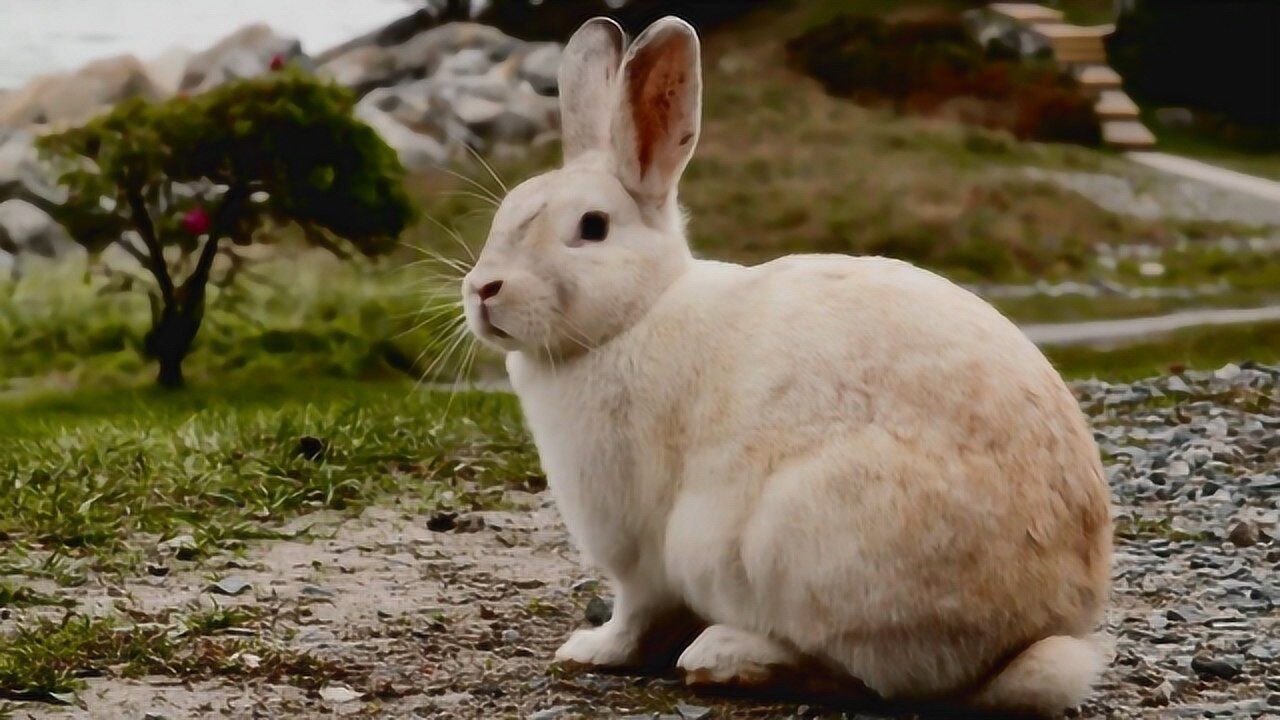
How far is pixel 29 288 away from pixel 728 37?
15.8 ft

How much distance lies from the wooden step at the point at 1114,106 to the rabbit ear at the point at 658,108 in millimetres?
8848

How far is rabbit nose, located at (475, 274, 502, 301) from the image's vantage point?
14.5 feet

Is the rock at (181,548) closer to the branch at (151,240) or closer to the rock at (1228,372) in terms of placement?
the branch at (151,240)

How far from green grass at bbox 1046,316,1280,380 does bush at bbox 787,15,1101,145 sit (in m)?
2.31

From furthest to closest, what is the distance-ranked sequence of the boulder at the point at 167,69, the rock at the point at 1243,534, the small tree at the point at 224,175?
the boulder at the point at 167,69
the small tree at the point at 224,175
the rock at the point at 1243,534

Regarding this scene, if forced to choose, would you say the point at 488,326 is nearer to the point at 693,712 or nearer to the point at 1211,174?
the point at 693,712

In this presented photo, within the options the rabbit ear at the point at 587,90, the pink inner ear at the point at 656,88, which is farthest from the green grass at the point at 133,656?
the pink inner ear at the point at 656,88

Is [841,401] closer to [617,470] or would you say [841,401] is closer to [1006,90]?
[617,470]

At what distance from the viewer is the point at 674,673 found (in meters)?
4.76

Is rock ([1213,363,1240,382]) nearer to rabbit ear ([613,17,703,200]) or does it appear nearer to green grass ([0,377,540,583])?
green grass ([0,377,540,583])

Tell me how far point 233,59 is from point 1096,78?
618 centimetres

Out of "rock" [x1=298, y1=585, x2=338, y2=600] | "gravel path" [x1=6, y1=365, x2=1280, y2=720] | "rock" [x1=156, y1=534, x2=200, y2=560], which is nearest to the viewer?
"gravel path" [x1=6, y1=365, x2=1280, y2=720]

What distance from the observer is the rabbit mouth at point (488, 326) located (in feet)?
14.5

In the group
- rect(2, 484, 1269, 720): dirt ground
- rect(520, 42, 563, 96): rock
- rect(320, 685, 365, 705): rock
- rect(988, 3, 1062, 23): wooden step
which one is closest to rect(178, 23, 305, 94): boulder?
rect(520, 42, 563, 96): rock
